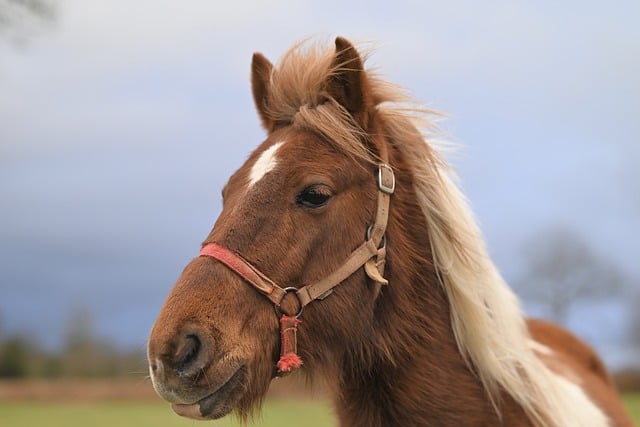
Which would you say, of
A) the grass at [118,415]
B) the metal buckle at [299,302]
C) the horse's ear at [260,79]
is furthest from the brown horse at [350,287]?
the grass at [118,415]

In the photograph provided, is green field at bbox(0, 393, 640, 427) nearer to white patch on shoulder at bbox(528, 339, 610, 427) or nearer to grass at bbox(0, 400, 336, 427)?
grass at bbox(0, 400, 336, 427)

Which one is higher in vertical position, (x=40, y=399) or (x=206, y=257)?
(x=206, y=257)

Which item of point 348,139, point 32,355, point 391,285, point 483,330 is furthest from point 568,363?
point 32,355

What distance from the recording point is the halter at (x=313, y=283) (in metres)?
3.41

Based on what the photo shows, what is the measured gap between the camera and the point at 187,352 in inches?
123

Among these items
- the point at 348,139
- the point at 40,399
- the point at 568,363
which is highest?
the point at 348,139

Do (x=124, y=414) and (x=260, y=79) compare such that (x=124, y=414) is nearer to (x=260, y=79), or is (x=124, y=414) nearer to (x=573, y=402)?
(x=260, y=79)

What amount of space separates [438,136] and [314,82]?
0.79 metres

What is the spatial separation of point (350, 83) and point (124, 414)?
82.1ft

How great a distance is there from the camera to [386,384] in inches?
148

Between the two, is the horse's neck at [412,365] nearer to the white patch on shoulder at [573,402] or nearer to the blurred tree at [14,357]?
the white patch on shoulder at [573,402]

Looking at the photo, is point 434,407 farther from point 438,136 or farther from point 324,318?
point 438,136

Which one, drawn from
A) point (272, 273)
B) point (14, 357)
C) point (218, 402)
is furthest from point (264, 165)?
point (14, 357)

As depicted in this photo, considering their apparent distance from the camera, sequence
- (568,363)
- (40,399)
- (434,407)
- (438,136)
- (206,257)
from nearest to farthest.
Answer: (206,257)
(434,407)
(438,136)
(568,363)
(40,399)
